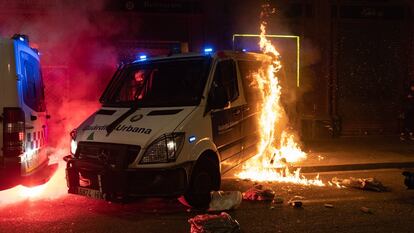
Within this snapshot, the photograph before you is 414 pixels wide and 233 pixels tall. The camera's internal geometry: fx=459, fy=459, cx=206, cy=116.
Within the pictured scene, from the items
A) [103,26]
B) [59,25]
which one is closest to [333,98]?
[103,26]

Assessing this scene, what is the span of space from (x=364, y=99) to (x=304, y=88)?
184cm

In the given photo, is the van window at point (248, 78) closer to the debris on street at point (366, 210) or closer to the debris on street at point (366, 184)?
the debris on street at point (366, 184)

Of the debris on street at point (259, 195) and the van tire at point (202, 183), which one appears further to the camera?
the debris on street at point (259, 195)

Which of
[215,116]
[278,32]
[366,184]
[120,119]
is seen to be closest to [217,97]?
[215,116]

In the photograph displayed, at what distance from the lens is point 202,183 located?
5.73 m

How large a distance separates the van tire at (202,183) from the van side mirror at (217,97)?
0.69m

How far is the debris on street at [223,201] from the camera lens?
19.0 feet

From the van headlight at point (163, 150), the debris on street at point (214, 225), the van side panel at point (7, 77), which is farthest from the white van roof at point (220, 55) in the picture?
the debris on street at point (214, 225)

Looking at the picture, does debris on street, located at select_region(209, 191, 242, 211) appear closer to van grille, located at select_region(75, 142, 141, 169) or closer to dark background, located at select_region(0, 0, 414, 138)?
van grille, located at select_region(75, 142, 141, 169)

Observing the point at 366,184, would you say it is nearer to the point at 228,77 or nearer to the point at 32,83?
the point at 228,77

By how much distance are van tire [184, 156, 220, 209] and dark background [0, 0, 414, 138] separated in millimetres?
5583

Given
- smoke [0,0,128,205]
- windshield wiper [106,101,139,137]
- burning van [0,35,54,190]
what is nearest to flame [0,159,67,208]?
burning van [0,35,54,190]

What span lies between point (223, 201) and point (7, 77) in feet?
9.88

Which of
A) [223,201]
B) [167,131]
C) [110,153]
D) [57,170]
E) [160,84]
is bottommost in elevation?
[223,201]
